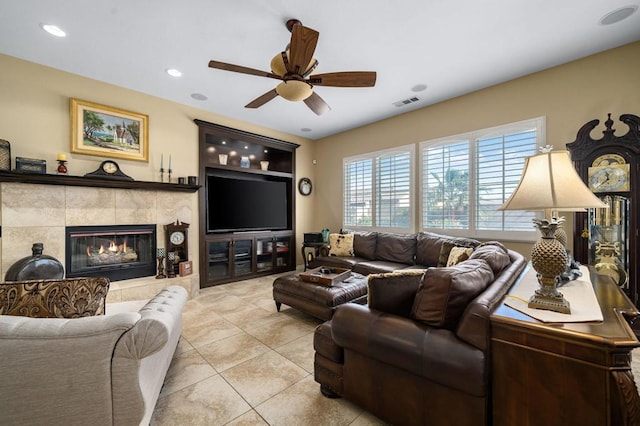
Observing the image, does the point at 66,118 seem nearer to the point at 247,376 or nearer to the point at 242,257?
the point at 242,257

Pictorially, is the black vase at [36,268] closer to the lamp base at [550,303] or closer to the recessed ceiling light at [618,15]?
the lamp base at [550,303]

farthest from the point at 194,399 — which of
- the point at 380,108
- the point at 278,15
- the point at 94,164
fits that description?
the point at 380,108

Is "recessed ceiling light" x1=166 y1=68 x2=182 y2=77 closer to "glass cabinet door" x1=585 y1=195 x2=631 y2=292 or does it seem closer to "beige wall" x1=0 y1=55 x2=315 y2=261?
"beige wall" x1=0 y1=55 x2=315 y2=261

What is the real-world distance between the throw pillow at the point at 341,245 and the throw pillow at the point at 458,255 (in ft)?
5.62

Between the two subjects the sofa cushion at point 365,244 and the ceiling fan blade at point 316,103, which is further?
the sofa cushion at point 365,244

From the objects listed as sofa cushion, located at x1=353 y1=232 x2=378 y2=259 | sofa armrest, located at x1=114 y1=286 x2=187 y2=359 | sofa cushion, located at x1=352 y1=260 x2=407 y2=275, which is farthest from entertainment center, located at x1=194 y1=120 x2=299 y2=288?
sofa armrest, located at x1=114 y1=286 x2=187 y2=359

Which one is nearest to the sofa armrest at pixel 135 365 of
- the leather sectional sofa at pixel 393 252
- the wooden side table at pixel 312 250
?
the leather sectional sofa at pixel 393 252

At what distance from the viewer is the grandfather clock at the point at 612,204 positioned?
2453 mm

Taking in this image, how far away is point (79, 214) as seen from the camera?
3.29 metres

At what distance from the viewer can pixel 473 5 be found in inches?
86.4

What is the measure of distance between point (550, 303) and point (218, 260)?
14.6 feet

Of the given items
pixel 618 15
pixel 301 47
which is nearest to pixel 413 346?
pixel 301 47

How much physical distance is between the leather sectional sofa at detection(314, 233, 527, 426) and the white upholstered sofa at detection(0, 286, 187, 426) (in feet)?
3.38

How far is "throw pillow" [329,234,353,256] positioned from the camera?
184 inches
